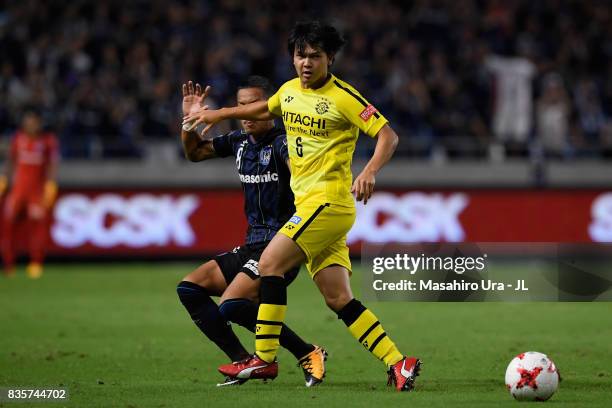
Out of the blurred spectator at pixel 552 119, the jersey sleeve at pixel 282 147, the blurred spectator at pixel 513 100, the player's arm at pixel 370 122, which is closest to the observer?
the player's arm at pixel 370 122

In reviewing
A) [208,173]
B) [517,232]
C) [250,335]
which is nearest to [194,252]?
[208,173]

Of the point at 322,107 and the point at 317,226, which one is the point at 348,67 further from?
the point at 317,226

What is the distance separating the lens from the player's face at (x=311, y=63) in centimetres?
732

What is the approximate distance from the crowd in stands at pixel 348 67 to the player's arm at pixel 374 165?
12.3 m

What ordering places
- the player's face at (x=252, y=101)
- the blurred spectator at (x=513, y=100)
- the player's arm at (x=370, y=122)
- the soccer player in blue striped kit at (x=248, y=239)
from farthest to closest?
the blurred spectator at (x=513, y=100) → the player's face at (x=252, y=101) → the soccer player in blue striped kit at (x=248, y=239) → the player's arm at (x=370, y=122)

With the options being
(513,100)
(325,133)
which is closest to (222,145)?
(325,133)

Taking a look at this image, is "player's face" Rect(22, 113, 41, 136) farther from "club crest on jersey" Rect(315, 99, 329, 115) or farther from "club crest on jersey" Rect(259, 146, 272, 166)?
"club crest on jersey" Rect(315, 99, 329, 115)

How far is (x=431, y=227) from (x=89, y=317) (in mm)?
7344

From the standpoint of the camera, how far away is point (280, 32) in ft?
72.0

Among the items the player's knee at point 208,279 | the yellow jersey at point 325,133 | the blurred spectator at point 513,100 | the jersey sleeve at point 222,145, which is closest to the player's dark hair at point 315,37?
the yellow jersey at point 325,133

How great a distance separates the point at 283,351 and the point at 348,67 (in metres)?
11.3

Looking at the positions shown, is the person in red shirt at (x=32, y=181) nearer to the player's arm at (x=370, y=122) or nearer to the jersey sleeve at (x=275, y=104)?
the jersey sleeve at (x=275, y=104)

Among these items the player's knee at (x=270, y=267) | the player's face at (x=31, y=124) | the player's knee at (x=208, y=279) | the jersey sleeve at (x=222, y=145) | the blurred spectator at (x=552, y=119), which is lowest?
the player's knee at (x=208, y=279)

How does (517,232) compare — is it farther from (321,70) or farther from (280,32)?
(321,70)
